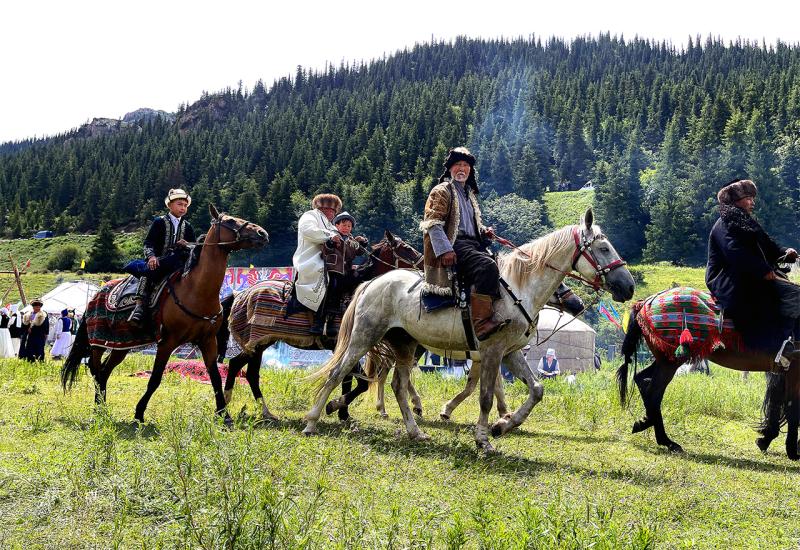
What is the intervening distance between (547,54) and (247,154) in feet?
284

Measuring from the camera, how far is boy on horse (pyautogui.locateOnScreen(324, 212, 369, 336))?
331 inches

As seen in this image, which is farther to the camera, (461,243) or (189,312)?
(189,312)

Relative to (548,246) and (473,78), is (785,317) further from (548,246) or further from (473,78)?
(473,78)

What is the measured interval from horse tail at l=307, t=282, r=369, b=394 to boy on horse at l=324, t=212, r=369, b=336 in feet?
2.81

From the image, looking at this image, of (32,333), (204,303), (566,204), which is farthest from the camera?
(566,204)

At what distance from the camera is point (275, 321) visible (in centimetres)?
843

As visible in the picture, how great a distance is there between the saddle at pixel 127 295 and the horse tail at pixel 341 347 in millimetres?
2206

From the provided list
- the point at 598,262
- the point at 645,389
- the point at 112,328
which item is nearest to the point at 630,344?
the point at 645,389

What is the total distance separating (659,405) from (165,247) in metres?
6.08

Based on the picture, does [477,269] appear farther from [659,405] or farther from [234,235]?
[234,235]

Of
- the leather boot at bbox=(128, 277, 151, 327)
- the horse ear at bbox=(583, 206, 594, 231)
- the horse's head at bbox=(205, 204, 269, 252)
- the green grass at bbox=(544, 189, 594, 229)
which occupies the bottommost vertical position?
the green grass at bbox=(544, 189, 594, 229)

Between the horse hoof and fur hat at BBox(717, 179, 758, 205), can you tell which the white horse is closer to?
the horse hoof

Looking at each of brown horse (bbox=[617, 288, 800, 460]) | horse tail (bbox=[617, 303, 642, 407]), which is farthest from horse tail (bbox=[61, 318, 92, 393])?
brown horse (bbox=[617, 288, 800, 460])

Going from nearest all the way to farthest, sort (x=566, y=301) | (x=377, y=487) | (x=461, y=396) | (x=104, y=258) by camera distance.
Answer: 1. (x=377, y=487)
2. (x=566, y=301)
3. (x=461, y=396)
4. (x=104, y=258)
